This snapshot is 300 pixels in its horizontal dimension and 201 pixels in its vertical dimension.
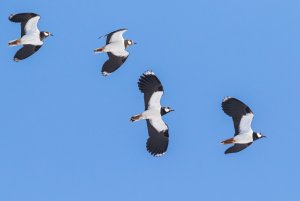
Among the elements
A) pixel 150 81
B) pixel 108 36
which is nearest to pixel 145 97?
pixel 150 81

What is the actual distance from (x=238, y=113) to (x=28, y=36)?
10.7 metres

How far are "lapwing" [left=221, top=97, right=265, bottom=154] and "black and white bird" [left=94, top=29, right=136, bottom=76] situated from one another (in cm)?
562

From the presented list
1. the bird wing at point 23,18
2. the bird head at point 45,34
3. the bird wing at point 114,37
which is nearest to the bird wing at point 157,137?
the bird wing at point 114,37

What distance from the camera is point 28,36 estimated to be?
170 ft

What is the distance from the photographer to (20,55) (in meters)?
51.2

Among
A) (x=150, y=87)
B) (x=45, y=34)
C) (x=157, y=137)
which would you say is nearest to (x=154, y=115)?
Result: (x=157, y=137)

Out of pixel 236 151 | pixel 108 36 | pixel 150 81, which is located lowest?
pixel 236 151

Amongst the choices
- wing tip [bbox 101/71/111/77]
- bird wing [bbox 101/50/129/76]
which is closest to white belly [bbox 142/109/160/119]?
wing tip [bbox 101/71/111/77]

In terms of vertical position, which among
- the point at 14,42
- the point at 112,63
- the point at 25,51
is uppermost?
the point at 14,42

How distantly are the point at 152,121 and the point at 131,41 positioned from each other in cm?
520

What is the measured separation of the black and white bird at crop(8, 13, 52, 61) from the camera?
5131 centimetres

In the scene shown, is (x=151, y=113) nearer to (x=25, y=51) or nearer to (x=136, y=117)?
(x=136, y=117)

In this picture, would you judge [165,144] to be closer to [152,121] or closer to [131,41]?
[152,121]

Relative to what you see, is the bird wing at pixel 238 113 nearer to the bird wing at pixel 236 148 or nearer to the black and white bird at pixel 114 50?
the bird wing at pixel 236 148
